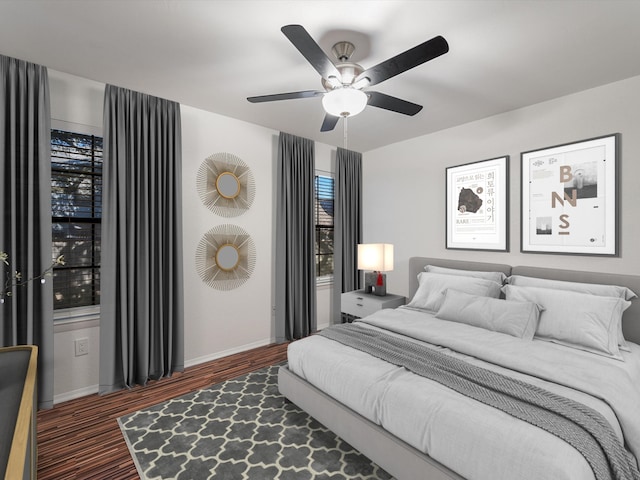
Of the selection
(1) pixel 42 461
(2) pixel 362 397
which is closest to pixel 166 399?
(1) pixel 42 461

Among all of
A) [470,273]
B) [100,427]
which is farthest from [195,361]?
[470,273]

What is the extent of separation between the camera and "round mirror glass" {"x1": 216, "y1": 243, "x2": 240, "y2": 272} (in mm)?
3484

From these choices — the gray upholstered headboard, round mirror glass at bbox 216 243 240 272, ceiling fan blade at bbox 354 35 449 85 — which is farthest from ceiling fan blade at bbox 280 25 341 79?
the gray upholstered headboard

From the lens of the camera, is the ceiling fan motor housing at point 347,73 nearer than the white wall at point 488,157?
Yes

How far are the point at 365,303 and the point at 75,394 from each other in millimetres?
2907

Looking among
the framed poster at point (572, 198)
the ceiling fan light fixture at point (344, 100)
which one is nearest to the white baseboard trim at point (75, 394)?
the ceiling fan light fixture at point (344, 100)

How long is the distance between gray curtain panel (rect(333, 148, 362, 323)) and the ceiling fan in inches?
84.0

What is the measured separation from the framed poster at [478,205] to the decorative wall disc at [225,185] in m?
2.37

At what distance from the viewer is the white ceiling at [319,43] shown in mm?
1825

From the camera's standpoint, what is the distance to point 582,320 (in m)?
2.29

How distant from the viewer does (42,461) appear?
6.47 ft

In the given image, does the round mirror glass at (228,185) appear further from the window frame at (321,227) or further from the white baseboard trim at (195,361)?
the white baseboard trim at (195,361)

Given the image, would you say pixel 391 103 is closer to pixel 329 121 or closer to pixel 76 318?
pixel 329 121

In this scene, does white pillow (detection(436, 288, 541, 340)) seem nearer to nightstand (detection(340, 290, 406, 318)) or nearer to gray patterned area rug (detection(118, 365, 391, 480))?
nightstand (detection(340, 290, 406, 318))
